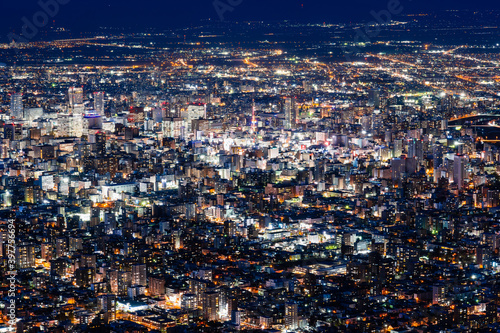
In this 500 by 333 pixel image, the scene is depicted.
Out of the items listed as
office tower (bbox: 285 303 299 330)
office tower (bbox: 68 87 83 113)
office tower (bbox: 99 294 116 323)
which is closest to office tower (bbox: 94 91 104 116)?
office tower (bbox: 68 87 83 113)

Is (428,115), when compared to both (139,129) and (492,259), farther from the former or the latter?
(492,259)

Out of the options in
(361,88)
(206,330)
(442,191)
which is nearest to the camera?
(206,330)

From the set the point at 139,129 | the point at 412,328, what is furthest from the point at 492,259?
the point at 139,129

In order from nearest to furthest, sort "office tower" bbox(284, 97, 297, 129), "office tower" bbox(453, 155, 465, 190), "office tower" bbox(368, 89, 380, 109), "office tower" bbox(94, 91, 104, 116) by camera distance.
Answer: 1. "office tower" bbox(453, 155, 465, 190)
2. "office tower" bbox(284, 97, 297, 129)
3. "office tower" bbox(94, 91, 104, 116)
4. "office tower" bbox(368, 89, 380, 109)

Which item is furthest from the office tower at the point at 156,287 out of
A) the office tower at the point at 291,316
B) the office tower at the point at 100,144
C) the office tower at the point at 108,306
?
the office tower at the point at 100,144

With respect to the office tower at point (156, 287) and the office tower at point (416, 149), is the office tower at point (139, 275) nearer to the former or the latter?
the office tower at point (156, 287)

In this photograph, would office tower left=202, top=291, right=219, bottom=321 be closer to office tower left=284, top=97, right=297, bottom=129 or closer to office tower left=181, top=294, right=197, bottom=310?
office tower left=181, top=294, right=197, bottom=310
